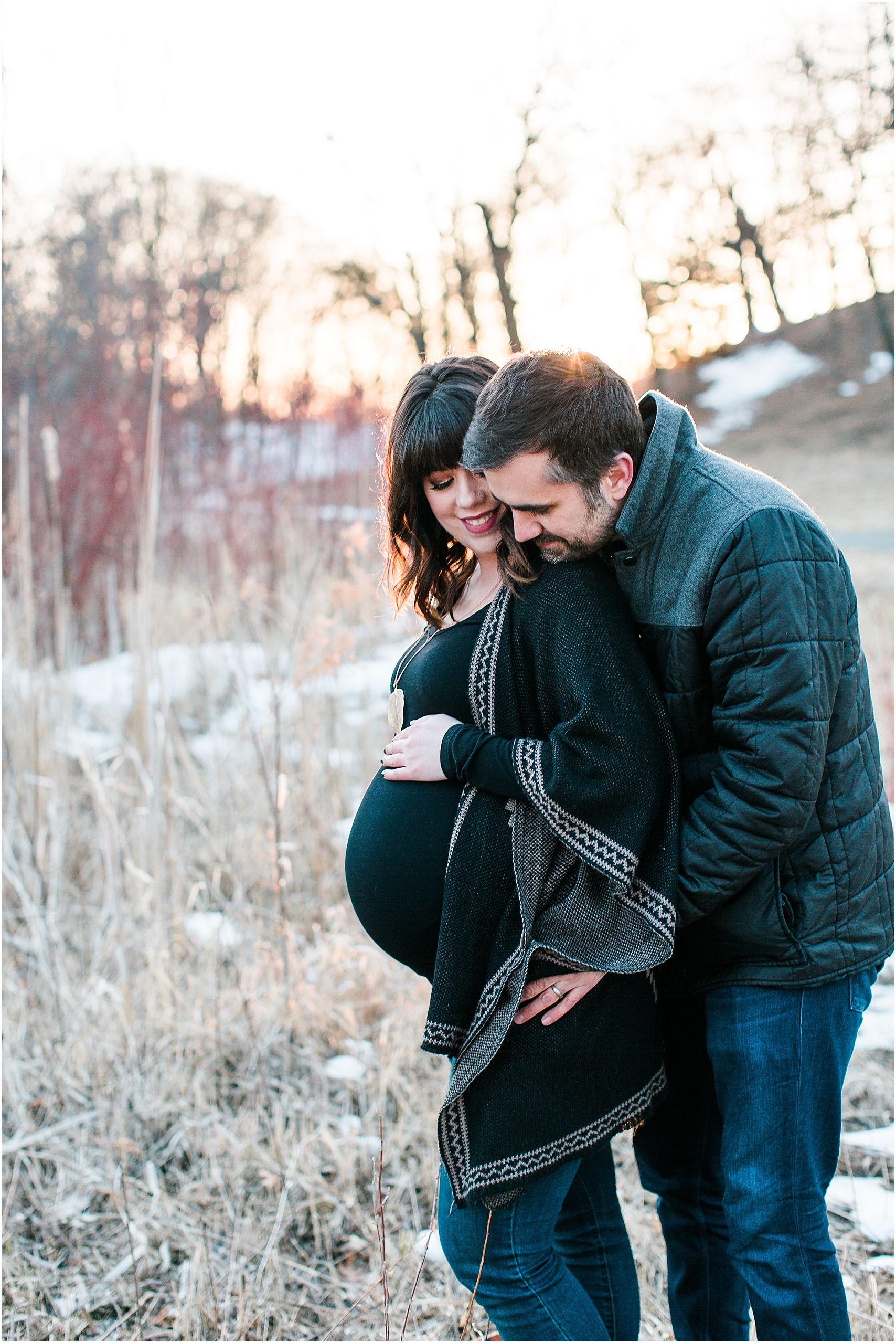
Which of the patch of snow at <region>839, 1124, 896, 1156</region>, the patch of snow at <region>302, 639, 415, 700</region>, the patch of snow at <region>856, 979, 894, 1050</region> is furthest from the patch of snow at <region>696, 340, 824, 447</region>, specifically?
the patch of snow at <region>839, 1124, 896, 1156</region>

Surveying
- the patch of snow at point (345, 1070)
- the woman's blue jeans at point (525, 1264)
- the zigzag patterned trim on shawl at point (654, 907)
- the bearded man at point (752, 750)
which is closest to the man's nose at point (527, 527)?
the bearded man at point (752, 750)

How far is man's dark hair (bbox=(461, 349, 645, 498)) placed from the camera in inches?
52.4

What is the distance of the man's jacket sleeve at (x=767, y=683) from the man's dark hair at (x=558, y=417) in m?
0.25

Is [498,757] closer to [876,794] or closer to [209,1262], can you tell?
[876,794]

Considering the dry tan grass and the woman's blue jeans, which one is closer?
the woman's blue jeans

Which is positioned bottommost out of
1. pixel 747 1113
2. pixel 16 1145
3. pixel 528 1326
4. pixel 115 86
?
pixel 16 1145

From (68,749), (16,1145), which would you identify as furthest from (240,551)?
(16,1145)

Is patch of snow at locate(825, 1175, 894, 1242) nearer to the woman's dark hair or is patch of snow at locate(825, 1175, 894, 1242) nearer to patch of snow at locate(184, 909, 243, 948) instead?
the woman's dark hair

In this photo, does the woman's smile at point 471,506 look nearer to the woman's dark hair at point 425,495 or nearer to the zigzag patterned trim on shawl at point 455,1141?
the woman's dark hair at point 425,495

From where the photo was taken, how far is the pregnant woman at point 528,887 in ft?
4.32

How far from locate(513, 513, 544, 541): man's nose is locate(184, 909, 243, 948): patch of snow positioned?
2.05 m

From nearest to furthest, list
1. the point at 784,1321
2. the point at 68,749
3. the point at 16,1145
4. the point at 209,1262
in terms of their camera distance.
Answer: the point at 784,1321 → the point at 209,1262 → the point at 16,1145 → the point at 68,749

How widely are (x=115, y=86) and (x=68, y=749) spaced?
2443 millimetres

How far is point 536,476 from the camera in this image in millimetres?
1351
